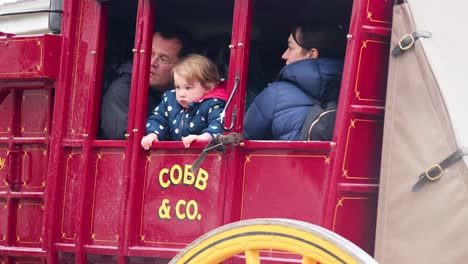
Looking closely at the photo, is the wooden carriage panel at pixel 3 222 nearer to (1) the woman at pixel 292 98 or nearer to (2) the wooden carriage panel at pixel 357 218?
(1) the woman at pixel 292 98

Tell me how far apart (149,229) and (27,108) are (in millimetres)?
1313

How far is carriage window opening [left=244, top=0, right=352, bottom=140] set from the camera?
5109mm

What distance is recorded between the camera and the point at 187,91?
18.2ft

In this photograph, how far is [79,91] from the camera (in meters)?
6.02

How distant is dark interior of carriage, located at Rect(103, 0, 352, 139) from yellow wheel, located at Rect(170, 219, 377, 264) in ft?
5.19

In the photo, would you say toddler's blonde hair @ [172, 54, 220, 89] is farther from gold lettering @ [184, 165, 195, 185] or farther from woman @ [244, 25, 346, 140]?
gold lettering @ [184, 165, 195, 185]

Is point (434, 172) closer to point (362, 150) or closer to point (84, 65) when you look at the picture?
point (362, 150)

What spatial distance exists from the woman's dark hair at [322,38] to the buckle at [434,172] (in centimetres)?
111

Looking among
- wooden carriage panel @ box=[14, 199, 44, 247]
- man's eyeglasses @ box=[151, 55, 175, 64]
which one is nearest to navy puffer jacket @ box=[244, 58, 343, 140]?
man's eyeglasses @ box=[151, 55, 175, 64]

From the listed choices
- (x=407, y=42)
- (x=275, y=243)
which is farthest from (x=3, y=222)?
(x=407, y=42)

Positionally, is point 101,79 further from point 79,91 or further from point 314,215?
point 314,215

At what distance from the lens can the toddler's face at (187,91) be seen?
5531 millimetres

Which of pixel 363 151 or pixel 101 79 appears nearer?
pixel 363 151

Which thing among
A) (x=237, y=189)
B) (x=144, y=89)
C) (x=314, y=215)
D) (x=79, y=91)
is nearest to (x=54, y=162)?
(x=79, y=91)
